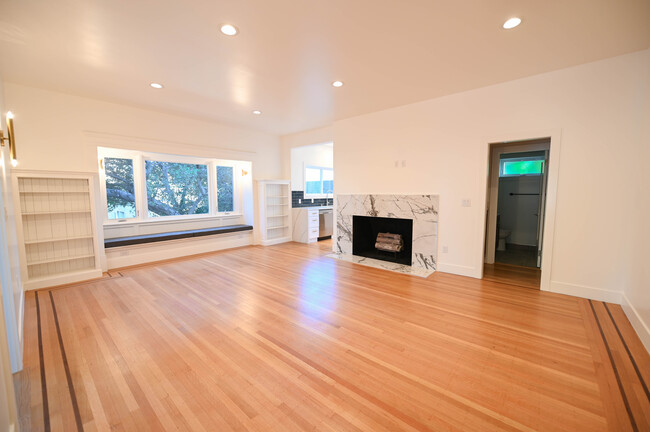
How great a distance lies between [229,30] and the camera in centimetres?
236

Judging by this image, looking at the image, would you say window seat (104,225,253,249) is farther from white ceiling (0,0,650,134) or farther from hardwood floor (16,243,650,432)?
white ceiling (0,0,650,134)

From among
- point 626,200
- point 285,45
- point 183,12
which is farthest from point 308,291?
point 626,200

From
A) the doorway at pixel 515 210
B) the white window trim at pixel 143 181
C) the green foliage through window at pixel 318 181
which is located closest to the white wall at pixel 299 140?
the green foliage through window at pixel 318 181

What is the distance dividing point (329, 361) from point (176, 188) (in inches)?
211

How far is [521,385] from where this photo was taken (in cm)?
180

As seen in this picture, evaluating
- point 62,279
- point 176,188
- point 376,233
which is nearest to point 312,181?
point 376,233

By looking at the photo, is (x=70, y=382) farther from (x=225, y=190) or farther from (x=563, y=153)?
(x=563, y=153)

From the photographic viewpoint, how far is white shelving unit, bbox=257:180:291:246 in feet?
21.5

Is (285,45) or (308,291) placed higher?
(285,45)

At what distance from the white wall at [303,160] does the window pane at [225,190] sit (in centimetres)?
161

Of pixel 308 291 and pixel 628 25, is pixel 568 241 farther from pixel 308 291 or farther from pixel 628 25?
pixel 308 291

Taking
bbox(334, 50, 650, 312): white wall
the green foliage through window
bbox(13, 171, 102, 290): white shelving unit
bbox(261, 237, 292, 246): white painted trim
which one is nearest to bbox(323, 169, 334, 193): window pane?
the green foliage through window

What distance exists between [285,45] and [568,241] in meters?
4.08

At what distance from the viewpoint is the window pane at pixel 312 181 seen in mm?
7598
